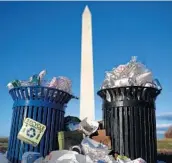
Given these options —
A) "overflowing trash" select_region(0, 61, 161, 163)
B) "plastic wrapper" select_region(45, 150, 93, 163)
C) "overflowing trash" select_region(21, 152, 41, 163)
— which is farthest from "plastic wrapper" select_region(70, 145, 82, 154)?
"overflowing trash" select_region(21, 152, 41, 163)

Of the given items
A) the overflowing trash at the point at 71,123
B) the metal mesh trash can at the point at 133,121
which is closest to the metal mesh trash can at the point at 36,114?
the overflowing trash at the point at 71,123

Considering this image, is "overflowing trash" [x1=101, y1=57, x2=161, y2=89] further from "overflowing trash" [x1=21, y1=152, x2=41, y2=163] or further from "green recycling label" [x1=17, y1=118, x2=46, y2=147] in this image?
"overflowing trash" [x1=21, y1=152, x2=41, y2=163]

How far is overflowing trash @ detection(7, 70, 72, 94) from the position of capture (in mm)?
2131

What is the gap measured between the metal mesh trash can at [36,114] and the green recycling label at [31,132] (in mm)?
34

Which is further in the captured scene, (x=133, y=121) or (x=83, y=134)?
(x=83, y=134)

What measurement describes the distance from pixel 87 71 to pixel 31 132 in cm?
424

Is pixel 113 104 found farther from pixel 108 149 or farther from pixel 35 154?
pixel 35 154

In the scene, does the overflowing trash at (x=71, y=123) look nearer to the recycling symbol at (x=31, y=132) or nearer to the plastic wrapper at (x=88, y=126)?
the plastic wrapper at (x=88, y=126)

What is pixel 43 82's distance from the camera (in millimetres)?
2166

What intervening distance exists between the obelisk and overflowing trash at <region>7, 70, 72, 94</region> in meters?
3.16

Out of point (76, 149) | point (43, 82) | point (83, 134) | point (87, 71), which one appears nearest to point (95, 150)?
point (76, 149)

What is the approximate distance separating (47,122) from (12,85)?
0.43 meters

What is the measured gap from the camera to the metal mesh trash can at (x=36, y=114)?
200cm

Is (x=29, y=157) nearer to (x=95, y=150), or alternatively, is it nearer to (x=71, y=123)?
(x=95, y=150)
